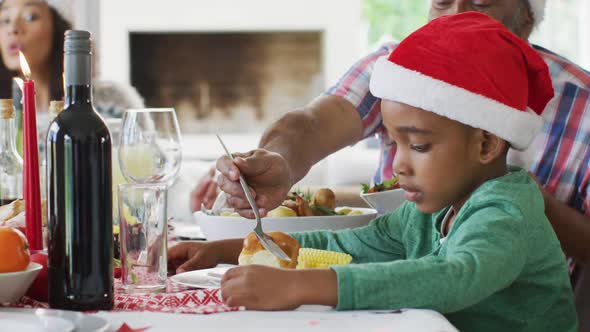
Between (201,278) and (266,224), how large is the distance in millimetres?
334

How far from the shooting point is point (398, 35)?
848 cm

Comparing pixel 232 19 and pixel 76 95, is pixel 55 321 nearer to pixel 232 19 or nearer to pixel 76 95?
pixel 76 95

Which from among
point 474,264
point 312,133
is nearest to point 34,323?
point 474,264

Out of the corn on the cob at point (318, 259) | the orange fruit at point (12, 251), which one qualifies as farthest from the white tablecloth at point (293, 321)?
the corn on the cob at point (318, 259)

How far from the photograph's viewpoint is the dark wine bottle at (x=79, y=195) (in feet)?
2.85

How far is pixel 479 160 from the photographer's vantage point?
3.89 feet

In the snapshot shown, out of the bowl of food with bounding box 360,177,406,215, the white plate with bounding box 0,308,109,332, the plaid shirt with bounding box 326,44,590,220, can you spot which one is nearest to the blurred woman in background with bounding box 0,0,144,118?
the bowl of food with bounding box 360,177,406,215

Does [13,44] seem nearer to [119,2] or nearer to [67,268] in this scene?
[67,268]

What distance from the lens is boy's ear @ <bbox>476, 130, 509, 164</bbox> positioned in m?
1.19

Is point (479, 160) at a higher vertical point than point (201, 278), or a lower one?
higher

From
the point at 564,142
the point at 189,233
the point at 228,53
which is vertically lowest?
the point at 228,53

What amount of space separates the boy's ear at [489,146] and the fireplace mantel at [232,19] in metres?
6.40

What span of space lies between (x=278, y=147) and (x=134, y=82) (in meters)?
6.00

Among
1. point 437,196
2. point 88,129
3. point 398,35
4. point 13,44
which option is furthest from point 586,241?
point 398,35
